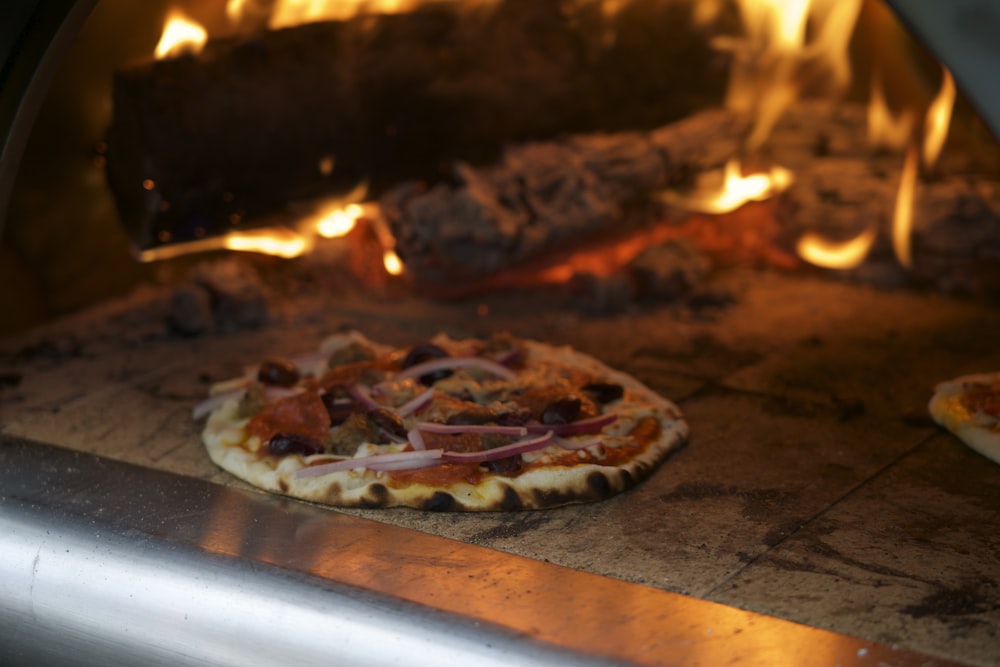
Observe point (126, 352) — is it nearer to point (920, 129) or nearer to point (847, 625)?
point (847, 625)

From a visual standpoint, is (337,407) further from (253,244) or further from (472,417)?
(253,244)

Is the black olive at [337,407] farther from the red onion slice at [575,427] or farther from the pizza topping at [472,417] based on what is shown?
the red onion slice at [575,427]

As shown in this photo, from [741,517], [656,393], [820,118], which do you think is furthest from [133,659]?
[820,118]

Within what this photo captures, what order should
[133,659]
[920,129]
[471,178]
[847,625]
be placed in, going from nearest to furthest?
1. [847,625]
2. [133,659]
3. [471,178]
4. [920,129]

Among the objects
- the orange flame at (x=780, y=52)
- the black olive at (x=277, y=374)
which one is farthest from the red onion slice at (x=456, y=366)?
the orange flame at (x=780, y=52)

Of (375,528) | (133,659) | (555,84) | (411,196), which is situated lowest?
(133,659)

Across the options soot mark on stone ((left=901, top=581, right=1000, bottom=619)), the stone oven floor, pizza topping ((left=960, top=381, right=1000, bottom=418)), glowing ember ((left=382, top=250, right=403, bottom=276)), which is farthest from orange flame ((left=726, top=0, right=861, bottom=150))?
soot mark on stone ((left=901, top=581, right=1000, bottom=619))

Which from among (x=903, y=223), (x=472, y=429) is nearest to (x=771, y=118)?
(x=903, y=223)
